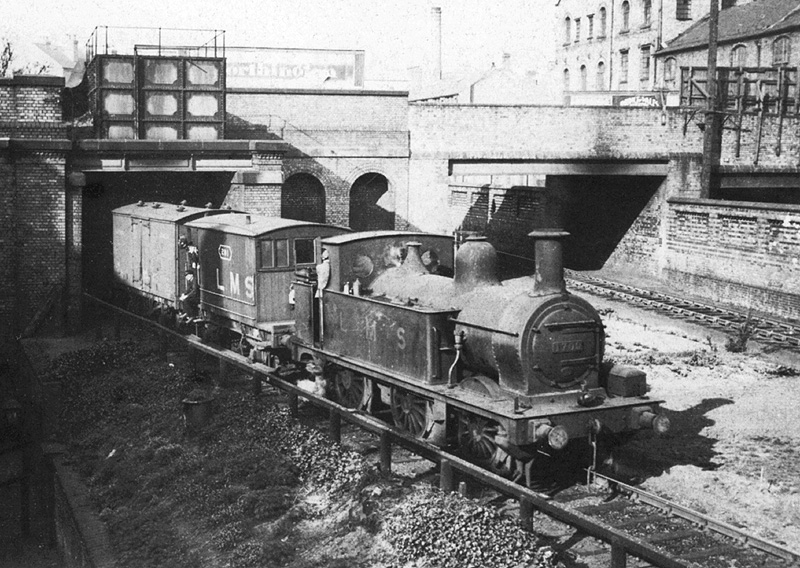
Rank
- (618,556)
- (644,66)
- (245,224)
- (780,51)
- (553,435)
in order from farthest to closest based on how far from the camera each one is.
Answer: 1. (644,66)
2. (780,51)
3. (245,224)
4. (553,435)
5. (618,556)

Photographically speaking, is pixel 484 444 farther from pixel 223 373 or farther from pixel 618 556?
pixel 223 373

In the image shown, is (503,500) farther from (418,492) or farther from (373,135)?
(373,135)

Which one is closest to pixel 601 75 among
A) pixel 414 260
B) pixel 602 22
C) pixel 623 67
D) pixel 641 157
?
pixel 623 67

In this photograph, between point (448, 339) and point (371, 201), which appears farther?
point (371, 201)

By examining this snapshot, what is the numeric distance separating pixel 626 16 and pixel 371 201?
2952cm

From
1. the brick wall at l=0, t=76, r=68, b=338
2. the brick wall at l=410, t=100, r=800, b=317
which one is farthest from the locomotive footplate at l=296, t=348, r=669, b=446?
the brick wall at l=410, t=100, r=800, b=317

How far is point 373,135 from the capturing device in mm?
24516

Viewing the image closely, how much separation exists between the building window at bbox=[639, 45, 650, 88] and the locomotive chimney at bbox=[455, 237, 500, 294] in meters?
40.8

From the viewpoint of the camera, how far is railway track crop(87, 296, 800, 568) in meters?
6.57

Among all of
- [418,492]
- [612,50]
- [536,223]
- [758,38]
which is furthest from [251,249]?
[612,50]

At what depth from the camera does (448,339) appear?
962 centimetres

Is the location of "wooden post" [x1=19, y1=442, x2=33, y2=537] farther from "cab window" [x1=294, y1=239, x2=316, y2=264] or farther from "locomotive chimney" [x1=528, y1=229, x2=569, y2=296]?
"locomotive chimney" [x1=528, y1=229, x2=569, y2=296]

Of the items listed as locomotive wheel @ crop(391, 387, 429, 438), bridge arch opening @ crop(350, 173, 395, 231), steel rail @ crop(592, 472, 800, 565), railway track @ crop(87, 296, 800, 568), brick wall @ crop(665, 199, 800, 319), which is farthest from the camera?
bridge arch opening @ crop(350, 173, 395, 231)

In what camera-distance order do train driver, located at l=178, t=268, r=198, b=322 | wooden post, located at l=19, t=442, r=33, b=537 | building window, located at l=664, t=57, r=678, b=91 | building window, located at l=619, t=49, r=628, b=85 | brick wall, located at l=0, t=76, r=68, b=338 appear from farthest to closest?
building window, located at l=619, t=49, r=628, b=85 → building window, located at l=664, t=57, r=678, b=91 → brick wall, located at l=0, t=76, r=68, b=338 → train driver, located at l=178, t=268, r=198, b=322 → wooden post, located at l=19, t=442, r=33, b=537
